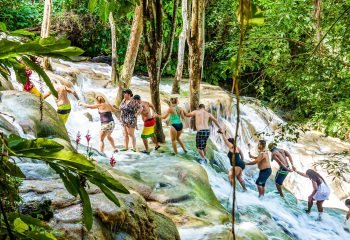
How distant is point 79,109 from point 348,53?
955 centimetres

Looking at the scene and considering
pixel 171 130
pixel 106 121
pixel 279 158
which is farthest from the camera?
pixel 171 130

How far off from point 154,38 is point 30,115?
2.86m

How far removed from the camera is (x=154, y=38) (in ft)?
29.2

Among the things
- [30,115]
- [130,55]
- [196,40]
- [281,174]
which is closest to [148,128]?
[30,115]

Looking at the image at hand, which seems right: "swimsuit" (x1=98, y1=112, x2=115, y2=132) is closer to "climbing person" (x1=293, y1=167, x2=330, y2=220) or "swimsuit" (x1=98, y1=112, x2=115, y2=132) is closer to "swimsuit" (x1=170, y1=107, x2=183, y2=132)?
"swimsuit" (x1=170, y1=107, x2=183, y2=132)

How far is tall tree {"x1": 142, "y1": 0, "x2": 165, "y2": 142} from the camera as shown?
834 centimetres

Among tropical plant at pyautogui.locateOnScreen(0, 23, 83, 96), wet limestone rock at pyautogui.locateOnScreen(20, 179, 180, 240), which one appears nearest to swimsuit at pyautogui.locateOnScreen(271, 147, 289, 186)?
wet limestone rock at pyautogui.locateOnScreen(20, 179, 180, 240)

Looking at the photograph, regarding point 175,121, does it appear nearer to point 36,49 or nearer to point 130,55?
point 130,55

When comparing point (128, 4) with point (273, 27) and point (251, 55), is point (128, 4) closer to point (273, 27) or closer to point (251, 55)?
point (251, 55)

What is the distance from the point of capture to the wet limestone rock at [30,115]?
7.95 meters

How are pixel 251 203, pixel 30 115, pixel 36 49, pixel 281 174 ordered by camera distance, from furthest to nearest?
pixel 281 174 < pixel 251 203 < pixel 30 115 < pixel 36 49

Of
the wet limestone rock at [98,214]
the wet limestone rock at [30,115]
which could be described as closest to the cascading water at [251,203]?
the wet limestone rock at [30,115]

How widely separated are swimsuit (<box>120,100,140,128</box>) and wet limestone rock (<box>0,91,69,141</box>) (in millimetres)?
1578

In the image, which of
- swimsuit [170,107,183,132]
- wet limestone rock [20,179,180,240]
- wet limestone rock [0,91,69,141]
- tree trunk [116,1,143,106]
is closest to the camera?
wet limestone rock [20,179,180,240]
